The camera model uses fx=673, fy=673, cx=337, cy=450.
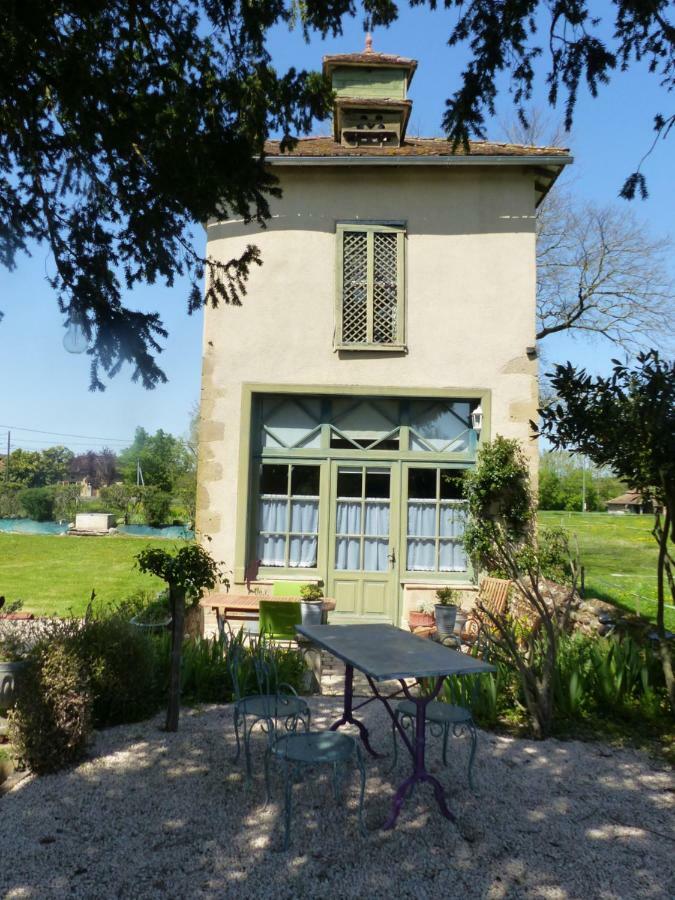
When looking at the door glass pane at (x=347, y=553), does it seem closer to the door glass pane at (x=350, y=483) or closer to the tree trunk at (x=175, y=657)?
the door glass pane at (x=350, y=483)

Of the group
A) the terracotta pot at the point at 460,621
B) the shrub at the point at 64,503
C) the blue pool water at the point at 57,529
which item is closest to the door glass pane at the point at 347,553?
the terracotta pot at the point at 460,621

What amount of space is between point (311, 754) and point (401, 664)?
680 millimetres

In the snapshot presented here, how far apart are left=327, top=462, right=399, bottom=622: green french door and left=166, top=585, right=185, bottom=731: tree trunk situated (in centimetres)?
446

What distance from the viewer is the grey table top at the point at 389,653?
3.64 m

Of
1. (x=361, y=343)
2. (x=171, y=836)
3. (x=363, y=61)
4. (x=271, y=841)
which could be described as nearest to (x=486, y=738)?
(x=271, y=841)

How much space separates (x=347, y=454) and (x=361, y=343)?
1577 millimetres

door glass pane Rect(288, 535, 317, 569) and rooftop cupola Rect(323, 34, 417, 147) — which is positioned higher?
rooftop cupola Rect(323, 34, 417, 147)

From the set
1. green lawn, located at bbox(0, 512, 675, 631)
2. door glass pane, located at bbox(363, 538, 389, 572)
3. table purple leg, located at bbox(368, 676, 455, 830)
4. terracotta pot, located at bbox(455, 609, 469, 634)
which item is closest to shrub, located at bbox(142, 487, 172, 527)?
green lawn, located at bbox(0, 512, 675, 631)

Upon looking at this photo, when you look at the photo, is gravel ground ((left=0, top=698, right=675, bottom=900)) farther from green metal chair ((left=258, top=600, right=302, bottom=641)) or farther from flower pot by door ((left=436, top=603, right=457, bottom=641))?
flower pot by door ((left=436, top=603, right=457, bottom=641))

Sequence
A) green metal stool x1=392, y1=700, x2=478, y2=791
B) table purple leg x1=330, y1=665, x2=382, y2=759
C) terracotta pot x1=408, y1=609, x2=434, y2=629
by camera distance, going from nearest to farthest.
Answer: green metal stool x1=392, y1=700, x2=478, y2=791 → table purple leg x1=330, y1=665, x2=382, y2=759 → terracotta pot x1=408, y1=609, x2=434, y2=629

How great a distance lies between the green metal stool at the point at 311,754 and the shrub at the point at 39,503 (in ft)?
82.0

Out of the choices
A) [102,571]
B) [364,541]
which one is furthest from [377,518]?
[102,571]

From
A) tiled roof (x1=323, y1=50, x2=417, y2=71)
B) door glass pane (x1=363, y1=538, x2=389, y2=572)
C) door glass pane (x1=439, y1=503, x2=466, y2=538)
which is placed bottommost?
door glass pane (x1=363, y1=538, x2=389, y2=572)

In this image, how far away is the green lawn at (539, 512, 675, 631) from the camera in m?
11.9
